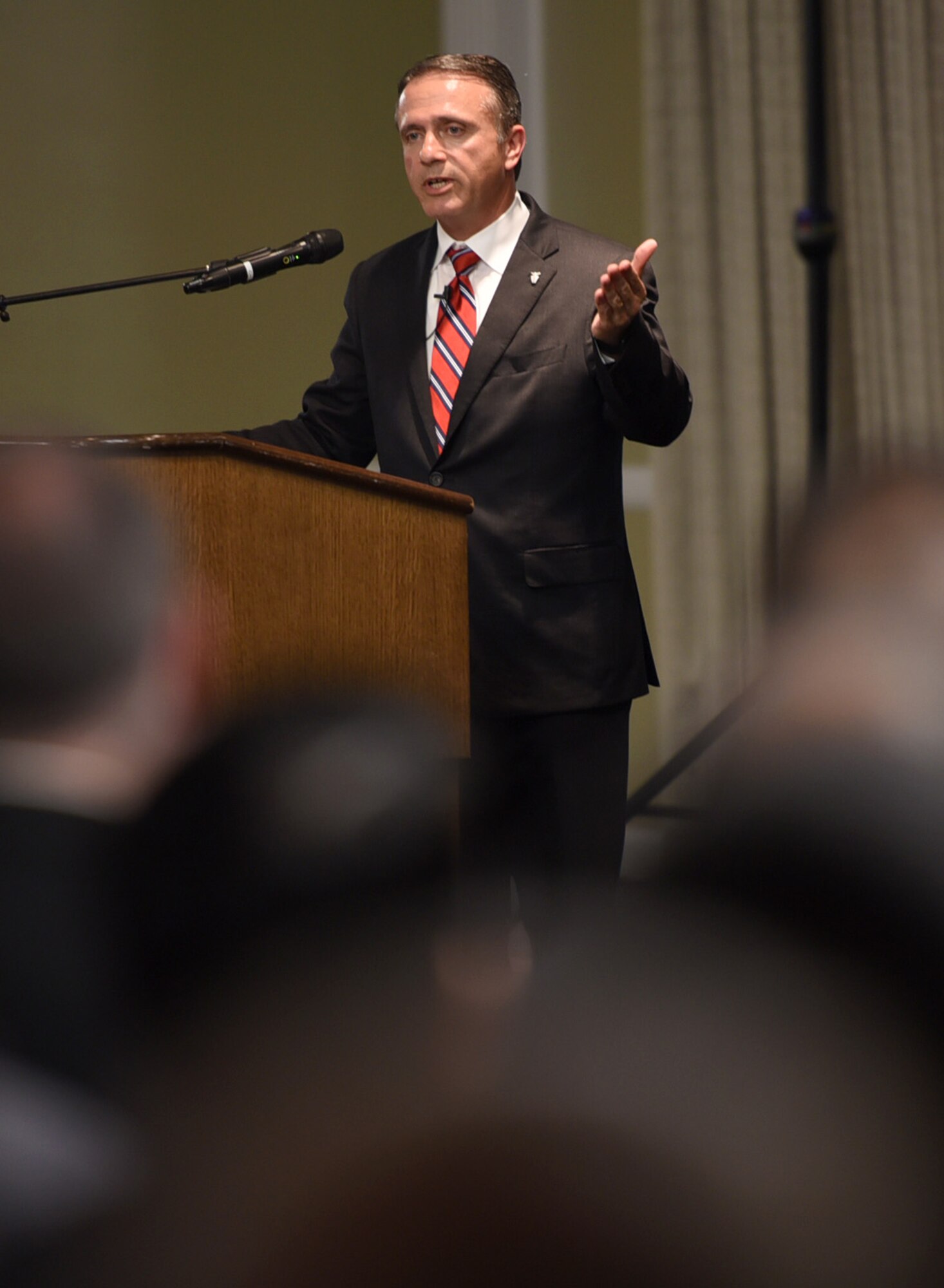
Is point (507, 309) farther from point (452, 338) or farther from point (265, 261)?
point (265, 261)

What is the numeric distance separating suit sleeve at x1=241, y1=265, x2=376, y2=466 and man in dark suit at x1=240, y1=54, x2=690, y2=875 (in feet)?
0.46

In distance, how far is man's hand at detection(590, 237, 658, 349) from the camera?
152cm

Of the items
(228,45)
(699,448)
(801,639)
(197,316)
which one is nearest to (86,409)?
(197,316)

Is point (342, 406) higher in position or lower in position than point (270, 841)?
higher

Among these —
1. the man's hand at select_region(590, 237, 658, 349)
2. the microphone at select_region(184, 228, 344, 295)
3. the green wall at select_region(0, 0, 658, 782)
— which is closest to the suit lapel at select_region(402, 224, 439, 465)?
the microphone at select_region(184, 228, 344, 295)

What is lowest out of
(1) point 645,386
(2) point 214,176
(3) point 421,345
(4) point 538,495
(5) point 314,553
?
(5) point 314,553

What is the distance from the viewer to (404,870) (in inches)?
15.9

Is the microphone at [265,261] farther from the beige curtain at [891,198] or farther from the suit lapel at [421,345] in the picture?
the beige curtain at [891,198]

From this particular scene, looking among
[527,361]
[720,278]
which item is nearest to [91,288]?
[527,361]

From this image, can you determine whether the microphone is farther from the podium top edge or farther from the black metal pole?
the podium top edge

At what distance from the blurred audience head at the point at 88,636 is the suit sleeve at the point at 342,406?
134 centimetres

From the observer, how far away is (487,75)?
190cm

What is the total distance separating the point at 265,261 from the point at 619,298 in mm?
454

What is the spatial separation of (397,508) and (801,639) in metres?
1.11
